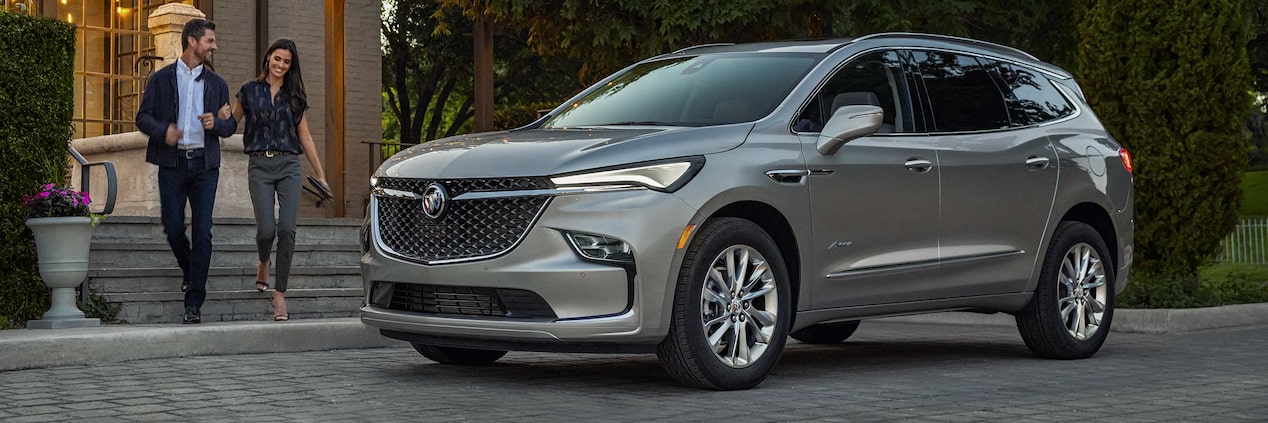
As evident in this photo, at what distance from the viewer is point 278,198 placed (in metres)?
10.4

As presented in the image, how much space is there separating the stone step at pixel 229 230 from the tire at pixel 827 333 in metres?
3.44

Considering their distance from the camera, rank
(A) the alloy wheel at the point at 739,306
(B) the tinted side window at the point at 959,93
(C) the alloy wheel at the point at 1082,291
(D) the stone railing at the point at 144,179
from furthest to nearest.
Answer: (D) the stone railing at the point at 144,179, (C) the alloy wheel at the point at 1082,291, (B) the tinted side window at the point at 959,93, (A) the alloy wheel at the point at 739,306

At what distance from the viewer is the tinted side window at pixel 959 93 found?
8.90 meters

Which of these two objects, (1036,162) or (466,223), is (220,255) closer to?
(466,223)

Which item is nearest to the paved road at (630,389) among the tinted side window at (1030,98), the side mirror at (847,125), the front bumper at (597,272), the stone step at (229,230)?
the front bumper at (597,272)

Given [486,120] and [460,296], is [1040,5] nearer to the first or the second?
[486,120]

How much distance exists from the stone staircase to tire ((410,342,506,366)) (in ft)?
8.80

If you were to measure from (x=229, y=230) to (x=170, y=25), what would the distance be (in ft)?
16.0

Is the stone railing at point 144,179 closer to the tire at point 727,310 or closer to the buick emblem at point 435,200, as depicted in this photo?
the buick emblem at point 435,200

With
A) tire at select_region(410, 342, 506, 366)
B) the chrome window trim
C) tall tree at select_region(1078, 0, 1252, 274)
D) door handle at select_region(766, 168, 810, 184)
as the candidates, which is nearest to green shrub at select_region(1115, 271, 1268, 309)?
tall tree at select_region(1078, 0, 1252, 274)

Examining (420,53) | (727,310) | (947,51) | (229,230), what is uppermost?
(420,53)

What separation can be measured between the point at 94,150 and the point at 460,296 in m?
8.94

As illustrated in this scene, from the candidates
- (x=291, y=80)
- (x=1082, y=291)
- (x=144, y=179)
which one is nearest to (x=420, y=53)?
(x=144, y=179)

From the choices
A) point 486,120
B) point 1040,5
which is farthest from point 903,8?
point 486,120
